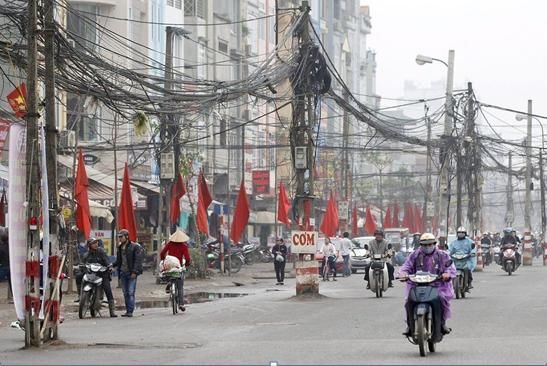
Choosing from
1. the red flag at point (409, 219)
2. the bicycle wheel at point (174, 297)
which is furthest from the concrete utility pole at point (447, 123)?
the red flag at point (409, 219)

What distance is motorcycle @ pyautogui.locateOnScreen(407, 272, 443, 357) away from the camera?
1545 cm

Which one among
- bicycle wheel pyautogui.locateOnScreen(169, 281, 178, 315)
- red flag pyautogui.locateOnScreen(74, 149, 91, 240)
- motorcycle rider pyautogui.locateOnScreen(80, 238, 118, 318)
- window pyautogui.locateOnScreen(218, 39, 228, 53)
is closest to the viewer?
motorcycle rider pyautogui.locateOnScreen(80, 238, 118, 318)

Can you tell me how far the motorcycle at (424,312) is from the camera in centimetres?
1545

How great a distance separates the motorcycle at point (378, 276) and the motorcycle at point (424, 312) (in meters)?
14.0

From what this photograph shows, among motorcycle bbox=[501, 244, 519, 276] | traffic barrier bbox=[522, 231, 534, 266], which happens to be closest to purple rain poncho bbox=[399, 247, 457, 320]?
motorcycle bbox=[501, 244, 519, 276]

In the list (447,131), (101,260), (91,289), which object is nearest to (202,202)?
(447,131)

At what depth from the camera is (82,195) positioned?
33438 mm

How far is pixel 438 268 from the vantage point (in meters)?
16.7

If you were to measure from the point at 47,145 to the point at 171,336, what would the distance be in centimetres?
336

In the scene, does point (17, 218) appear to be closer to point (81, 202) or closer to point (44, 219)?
point (44, 219)

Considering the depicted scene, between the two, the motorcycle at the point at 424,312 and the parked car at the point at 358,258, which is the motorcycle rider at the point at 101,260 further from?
the parked car at the point at 358,258

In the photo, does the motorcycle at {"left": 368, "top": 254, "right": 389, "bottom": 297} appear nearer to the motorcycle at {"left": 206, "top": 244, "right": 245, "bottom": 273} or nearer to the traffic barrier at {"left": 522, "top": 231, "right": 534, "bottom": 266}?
the motorcycle at {"left": 206, "top": 244, "right": 245, "bottom": 273}

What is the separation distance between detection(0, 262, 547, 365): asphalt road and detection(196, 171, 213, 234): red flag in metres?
13.1

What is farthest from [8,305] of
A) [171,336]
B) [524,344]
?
[524,344]
